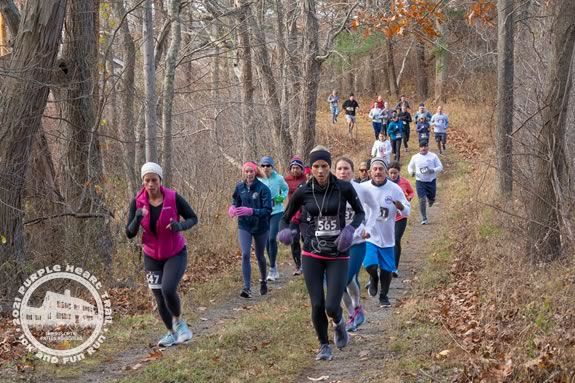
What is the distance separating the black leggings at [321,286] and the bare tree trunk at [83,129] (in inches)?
208

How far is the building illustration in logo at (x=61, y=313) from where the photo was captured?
9.08 m

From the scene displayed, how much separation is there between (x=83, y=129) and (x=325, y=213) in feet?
20.5

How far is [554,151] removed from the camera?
905cm

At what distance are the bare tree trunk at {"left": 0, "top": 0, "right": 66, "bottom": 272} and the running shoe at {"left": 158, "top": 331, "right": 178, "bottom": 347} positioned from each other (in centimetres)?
300

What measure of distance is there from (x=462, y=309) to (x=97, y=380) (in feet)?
13.5

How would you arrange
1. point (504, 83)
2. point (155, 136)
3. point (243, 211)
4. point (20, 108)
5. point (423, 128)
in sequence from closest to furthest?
1. point (20, 108)
2. point (243, 211)
3. point (155, 136)
4. point (504, 83)
5. point (423, 128)

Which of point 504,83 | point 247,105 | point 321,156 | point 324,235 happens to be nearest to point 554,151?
point 321,156

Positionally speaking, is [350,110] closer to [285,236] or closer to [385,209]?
[385,209]

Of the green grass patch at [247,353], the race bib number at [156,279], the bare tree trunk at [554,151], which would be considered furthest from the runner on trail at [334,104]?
the race bib number at [156,279]

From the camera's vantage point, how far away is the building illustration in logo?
9078 mm

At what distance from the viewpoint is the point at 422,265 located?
1317 centimetres

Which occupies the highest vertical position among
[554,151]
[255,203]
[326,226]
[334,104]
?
[334,104]

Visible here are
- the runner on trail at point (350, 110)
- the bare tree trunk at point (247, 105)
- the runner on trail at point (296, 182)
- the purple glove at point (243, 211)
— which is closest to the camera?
the purple glove at point (243, 211)

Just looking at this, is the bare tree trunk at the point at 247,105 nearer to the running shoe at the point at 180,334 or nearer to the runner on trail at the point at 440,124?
the runner on trail at the point at 440,124
